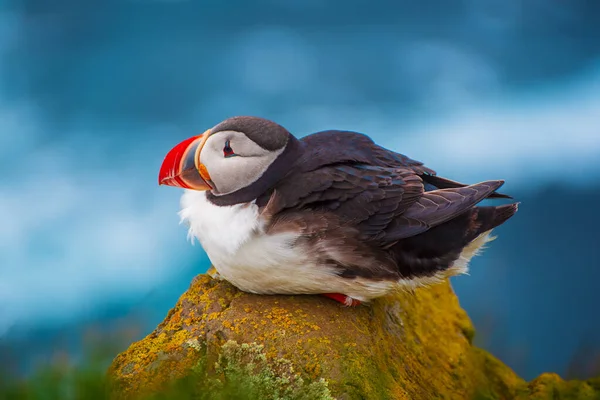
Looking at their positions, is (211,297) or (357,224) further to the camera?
(211,297)

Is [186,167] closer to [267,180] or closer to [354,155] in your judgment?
[267,180]

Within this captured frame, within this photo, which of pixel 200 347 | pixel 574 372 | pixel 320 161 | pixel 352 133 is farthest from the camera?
pixel 352 133

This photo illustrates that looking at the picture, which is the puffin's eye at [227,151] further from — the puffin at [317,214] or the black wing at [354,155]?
the black wing at [354,155]

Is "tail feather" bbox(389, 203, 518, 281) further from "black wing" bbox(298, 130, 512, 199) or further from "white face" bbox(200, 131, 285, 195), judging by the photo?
"white face" bbox(200, 131, 285, 195)

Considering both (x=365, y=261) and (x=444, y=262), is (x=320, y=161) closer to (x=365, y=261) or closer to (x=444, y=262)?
(x=365, y=261)

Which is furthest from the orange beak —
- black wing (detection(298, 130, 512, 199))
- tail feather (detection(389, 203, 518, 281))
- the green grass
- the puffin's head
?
tail feather (detection(389, 203, 518, 281))

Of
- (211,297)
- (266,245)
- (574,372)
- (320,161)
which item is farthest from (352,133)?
(574,372)

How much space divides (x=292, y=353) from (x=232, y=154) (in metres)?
1.30

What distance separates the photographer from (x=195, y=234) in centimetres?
449

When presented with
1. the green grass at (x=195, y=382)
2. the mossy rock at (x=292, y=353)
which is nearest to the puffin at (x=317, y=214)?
the mossy rock at (x=292, y=353)

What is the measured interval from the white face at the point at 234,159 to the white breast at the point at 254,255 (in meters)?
0.17

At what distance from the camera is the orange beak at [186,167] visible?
436 centimetres

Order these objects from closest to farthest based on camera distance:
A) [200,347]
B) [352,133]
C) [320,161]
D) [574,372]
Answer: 1. [574,372]
2. [200,347]
3. [320,161]
4. [352,133]

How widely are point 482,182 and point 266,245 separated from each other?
1.55 m
